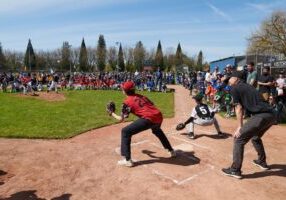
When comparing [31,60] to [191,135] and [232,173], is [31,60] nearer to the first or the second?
[191,135]

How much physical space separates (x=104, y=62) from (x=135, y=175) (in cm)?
6362

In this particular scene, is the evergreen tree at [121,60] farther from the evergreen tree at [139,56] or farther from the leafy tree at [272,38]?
the leafy tree at [272,38]

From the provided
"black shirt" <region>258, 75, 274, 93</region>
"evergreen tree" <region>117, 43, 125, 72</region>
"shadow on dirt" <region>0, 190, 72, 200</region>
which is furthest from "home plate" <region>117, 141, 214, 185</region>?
"evergreen tree" <region>117, 43, 125, 72</region>

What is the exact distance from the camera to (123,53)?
70562mm

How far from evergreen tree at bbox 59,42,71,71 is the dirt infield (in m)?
59.3

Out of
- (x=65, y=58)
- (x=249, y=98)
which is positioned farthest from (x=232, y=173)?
(x=65, y=58)

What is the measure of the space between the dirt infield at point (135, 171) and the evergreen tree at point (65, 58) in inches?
2335

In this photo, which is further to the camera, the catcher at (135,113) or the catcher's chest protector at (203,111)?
the catcher's chest protector at (203,111)

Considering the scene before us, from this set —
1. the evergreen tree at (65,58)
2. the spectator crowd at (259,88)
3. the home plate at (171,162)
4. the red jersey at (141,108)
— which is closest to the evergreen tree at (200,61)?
the evergreen tree at (65,58)

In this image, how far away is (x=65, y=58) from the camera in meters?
66.9

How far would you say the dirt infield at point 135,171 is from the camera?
573cm

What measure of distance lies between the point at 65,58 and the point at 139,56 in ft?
49.9

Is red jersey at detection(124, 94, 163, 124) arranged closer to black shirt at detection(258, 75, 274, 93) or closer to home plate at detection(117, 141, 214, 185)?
home plate at detection(117, 141, 214, 185)

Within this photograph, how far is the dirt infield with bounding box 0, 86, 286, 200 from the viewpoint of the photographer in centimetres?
Result: 573
